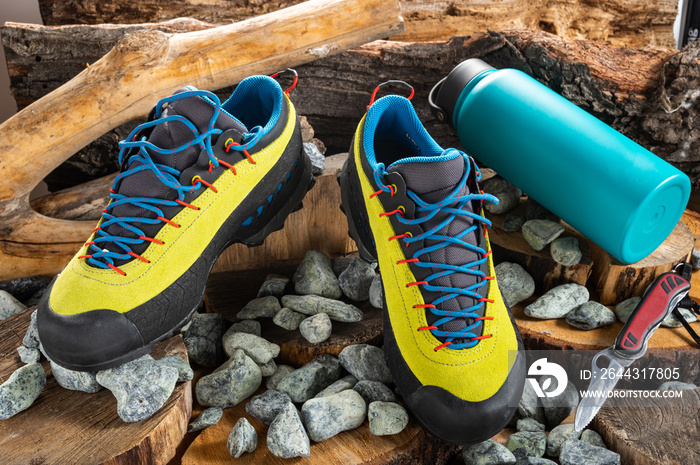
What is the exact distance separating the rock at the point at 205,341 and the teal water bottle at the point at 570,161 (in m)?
0.85

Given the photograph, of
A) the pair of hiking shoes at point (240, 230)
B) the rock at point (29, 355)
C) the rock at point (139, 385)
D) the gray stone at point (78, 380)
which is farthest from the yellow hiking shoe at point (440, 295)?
the rock at point (29, 355)

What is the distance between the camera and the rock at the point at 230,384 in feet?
3.32

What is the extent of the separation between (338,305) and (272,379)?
8.8 inches

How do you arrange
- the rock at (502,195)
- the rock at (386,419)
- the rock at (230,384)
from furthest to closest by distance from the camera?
the rock at (502,195)
the rock at (230,384)
the rock at (386,419)

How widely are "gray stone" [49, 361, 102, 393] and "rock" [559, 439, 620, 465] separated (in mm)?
844

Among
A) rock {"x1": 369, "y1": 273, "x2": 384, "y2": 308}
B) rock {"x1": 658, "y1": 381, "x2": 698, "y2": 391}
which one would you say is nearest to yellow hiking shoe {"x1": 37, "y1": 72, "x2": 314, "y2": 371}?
rock {"x1": 369, "y1": 273, "x2": 384, "y2": 308}

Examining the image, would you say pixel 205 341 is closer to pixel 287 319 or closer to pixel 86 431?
pixel 287 319

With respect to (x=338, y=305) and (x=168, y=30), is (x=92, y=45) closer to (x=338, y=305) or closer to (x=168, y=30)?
(x=168, y=30)

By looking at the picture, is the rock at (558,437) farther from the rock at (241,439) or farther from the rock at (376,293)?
the rock at (241,439)

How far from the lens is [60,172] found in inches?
72.5

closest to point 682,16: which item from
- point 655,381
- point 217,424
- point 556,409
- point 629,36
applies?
point 629,36

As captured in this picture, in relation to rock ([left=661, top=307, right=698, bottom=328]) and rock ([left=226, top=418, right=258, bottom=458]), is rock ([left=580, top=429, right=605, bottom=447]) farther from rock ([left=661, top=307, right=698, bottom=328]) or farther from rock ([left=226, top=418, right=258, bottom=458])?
rock ([left=226, top=418, right=258, bottom=458])

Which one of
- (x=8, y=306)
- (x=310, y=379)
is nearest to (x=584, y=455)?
(x=310, y=379)

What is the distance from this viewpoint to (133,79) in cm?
142
